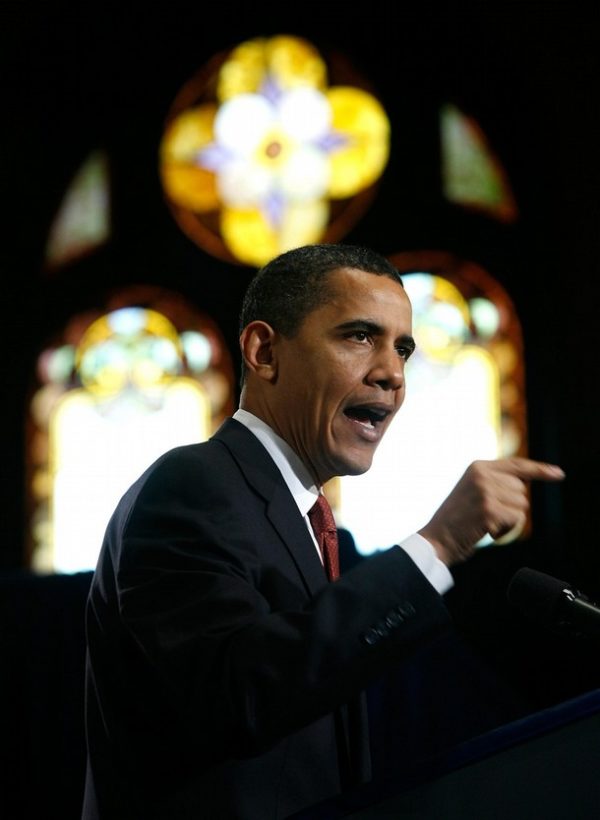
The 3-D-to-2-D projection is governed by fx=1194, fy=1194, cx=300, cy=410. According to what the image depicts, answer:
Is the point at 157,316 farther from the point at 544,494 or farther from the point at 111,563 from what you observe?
the point at 111,563

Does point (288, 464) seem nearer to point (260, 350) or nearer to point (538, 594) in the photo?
point (260, 350)

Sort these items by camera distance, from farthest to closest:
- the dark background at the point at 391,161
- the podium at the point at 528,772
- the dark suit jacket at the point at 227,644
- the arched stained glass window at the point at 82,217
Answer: the arched stained glass window at the point at 82,217
the dark background at the point at 391,161
the dark suit jacket at the point at 227,644
the podium at the point at 528,772

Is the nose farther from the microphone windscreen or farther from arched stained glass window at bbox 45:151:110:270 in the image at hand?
arched stained glass window at bbox 45:151:110:270

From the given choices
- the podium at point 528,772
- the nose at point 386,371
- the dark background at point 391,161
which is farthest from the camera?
the dark background at point 391,161

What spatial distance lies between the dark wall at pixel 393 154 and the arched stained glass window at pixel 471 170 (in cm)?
5

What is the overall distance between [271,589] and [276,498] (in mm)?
149

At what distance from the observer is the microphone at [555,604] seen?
4.30ft

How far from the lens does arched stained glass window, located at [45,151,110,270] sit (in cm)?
659

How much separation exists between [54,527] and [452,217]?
2.64 meters

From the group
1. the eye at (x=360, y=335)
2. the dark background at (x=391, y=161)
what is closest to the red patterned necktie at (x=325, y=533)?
the eye at (x=360, y=335)

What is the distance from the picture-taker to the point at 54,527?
614cm

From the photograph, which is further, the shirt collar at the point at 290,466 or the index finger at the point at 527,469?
the shirt collar at the point at 290,466

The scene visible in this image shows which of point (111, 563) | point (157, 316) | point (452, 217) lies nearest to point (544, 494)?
point (452, 217)

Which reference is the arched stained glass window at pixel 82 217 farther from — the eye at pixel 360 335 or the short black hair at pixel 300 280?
the eye at pixel 360 335
